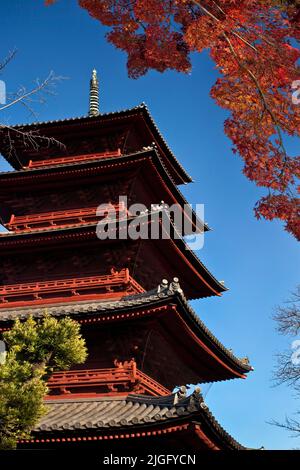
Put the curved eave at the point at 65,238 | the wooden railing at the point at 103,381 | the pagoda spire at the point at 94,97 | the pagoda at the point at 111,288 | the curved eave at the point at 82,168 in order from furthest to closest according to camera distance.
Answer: the pagoda spire at the point at 94,97 < the curved eave at the point at 82,168 < the curved eave at the point at 65,238 < the wooden railing at the point at 103,381 < the pagoda at the point at 111,288

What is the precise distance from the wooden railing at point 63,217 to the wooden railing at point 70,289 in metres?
2.19

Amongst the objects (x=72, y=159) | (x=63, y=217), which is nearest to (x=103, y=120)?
(x=72, y=159)

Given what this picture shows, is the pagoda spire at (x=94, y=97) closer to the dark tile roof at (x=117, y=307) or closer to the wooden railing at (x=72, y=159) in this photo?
the wooden railing at (x=72, y=159)

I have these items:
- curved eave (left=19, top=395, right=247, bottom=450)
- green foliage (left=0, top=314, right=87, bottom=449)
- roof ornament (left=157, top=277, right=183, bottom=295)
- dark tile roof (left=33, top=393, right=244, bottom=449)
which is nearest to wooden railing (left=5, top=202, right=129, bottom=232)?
roof ornament (left=157, top=277, right=183, bottom=295)

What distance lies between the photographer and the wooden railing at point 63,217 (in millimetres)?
16497

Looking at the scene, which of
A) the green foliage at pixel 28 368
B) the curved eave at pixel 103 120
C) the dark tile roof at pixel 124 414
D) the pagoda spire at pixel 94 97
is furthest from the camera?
the pagoda spire at pixel 94 97

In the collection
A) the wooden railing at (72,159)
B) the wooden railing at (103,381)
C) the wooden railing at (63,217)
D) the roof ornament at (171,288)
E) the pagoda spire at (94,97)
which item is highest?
the pagoda spire at (94,97)

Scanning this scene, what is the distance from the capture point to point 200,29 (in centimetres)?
665

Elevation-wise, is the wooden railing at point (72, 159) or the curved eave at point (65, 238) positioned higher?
the wooden railing at point (72, 159)

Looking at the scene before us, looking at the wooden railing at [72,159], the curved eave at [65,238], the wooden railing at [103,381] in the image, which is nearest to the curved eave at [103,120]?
the wooden railing at [72,159]

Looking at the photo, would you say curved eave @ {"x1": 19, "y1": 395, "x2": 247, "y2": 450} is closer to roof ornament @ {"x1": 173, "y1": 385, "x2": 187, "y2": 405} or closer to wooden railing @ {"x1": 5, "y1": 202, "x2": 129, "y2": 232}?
roof ornament @ {"x1": 173, "y1": 385, "x2": 187, "y2": 405}

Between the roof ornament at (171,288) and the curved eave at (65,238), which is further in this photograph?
the curved eave at (65,238)

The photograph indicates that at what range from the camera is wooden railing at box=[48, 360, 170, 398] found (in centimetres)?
1286

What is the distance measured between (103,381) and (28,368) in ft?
14.2
